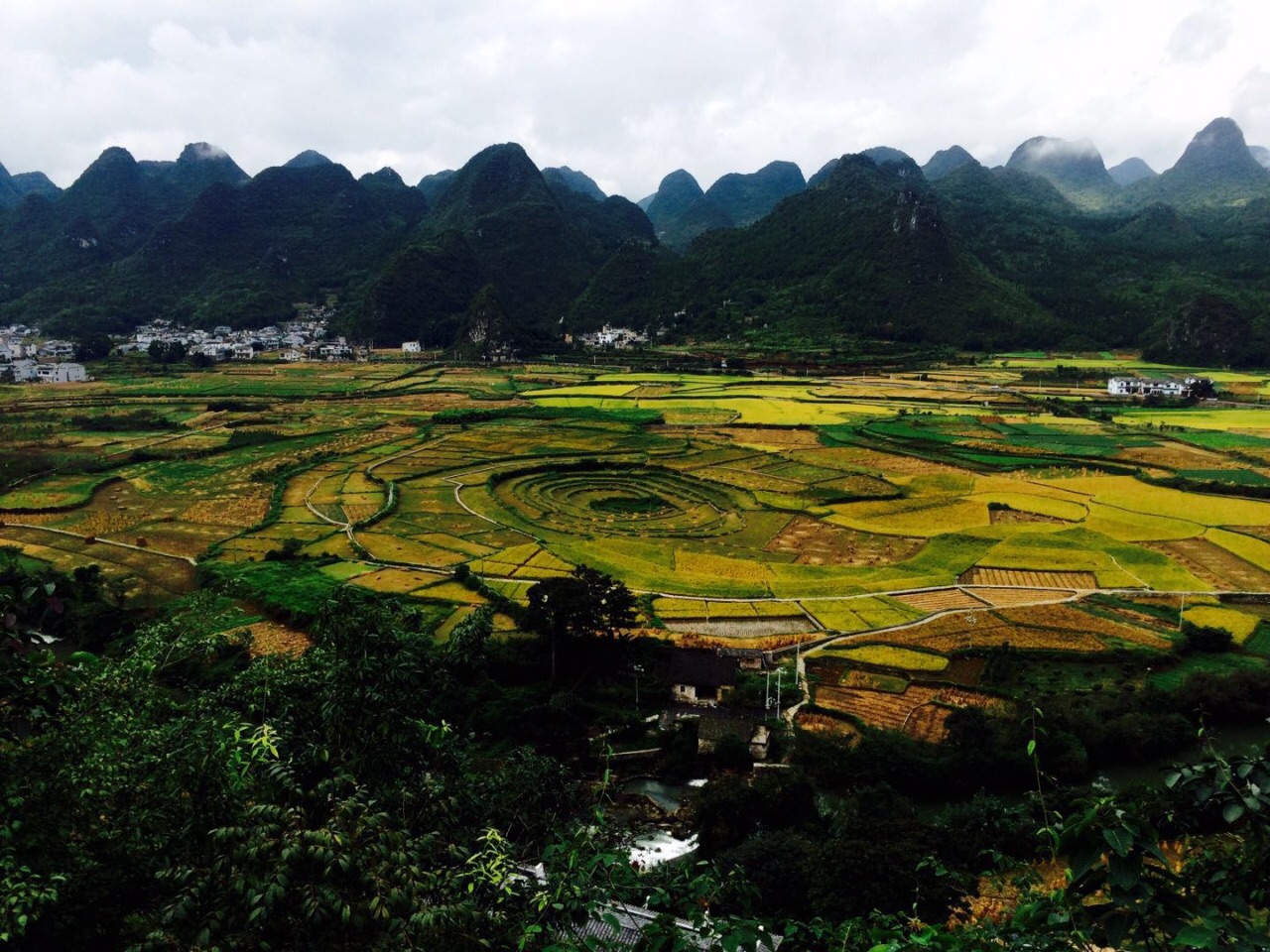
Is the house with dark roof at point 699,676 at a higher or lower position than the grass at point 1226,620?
lower

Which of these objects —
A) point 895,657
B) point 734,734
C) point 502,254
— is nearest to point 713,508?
point 895,657

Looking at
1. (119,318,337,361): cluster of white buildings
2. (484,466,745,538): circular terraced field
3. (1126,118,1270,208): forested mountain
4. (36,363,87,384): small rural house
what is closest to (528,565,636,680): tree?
(484,466,745,538): circular terraced field

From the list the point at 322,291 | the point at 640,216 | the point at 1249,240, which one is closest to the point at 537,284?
the point at 322,291

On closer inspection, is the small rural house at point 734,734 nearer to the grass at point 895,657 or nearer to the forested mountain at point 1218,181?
the grass at point 895,657

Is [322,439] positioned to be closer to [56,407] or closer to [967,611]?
[56,407]

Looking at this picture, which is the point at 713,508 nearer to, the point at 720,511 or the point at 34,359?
the point at 720,511

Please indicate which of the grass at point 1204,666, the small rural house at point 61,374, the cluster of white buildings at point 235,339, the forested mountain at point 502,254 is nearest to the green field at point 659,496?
the grass at point 1204,666
